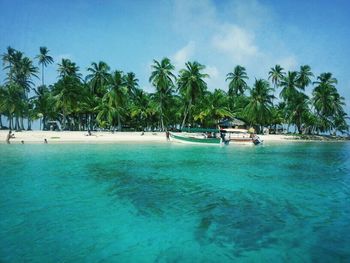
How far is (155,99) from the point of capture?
56.3m

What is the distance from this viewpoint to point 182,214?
9109 millimetres

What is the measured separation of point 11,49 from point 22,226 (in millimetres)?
62787

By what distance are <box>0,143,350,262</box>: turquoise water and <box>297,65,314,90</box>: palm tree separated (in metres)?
53.5

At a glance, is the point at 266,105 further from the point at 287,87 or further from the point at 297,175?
the point at 297,175

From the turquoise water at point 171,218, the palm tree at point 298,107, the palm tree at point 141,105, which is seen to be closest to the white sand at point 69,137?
the palm tree at point 141,105

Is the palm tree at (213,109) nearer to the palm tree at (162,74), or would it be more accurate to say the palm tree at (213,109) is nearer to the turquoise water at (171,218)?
the palm tree at (162,74)

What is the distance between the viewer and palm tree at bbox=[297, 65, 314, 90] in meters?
64.4

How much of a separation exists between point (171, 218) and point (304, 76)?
63.9 meters

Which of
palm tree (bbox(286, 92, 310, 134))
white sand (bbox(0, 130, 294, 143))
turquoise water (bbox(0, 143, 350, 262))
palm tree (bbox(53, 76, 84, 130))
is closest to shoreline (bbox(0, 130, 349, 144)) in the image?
white sand (bbox(0, 130, 294, 143))

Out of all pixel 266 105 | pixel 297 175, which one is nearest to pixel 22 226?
pixel 297 175

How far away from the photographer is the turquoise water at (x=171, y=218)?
21.1 feet

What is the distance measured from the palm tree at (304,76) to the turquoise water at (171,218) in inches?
2106

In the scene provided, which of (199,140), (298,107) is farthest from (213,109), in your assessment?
(199,140)

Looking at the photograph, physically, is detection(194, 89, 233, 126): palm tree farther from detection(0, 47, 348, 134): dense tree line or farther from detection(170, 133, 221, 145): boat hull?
detection(170, 133, 221, 145): boat hull
